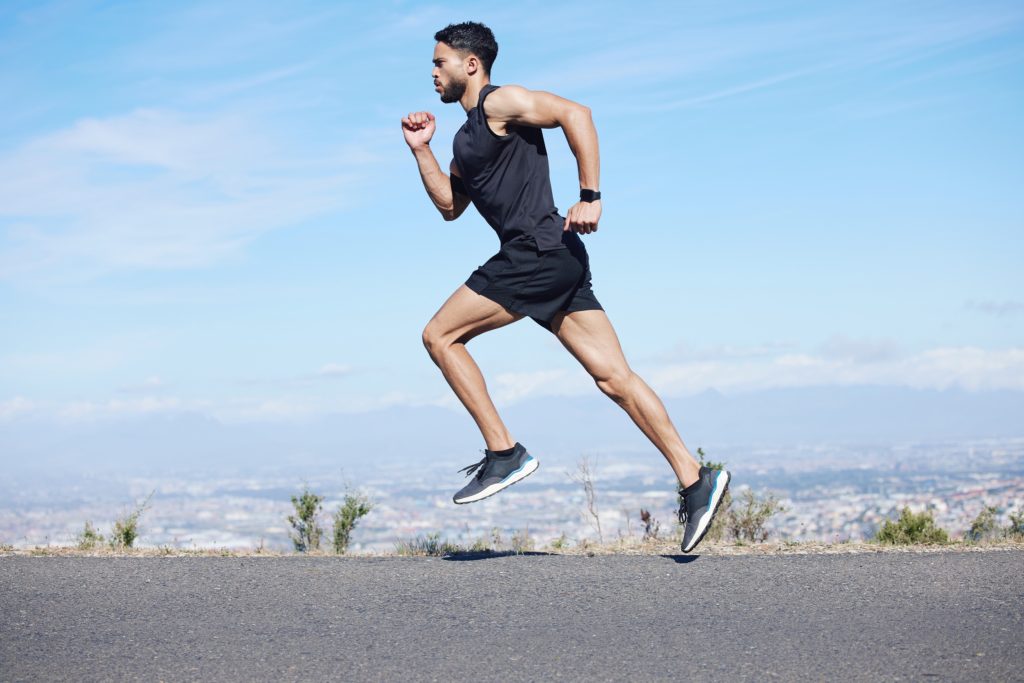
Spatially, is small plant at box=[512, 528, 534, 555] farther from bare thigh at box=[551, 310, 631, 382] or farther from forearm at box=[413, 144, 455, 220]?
forearm at box=[413, 144, 455, 220]

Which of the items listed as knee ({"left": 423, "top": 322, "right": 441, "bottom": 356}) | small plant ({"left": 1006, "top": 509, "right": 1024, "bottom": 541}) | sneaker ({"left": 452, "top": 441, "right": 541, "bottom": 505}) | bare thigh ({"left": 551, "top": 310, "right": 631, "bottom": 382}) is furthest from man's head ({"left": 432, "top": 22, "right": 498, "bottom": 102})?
small plant ({"left": 1006, "top": 509, "right": 1024, "bottom": 541})

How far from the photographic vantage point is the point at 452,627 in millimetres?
3764

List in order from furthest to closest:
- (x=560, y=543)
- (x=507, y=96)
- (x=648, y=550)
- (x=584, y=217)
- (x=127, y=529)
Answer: (x=127, y=529)
(x=560, y=543)
(x=648, y=550)
(x=507, y=96)
(x=584, y=217)

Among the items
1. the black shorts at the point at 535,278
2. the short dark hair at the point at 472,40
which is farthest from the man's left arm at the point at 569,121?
the short dark hair at the point at 472,40

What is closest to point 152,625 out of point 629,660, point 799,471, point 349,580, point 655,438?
point 349,580

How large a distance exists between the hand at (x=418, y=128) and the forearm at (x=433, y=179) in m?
0.03

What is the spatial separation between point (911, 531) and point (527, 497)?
53.4 metres

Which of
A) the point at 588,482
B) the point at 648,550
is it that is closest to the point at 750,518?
the point at 588,482

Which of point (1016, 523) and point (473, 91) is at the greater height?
point (473, 91)

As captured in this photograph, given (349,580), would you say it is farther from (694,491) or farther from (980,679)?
(980,679)

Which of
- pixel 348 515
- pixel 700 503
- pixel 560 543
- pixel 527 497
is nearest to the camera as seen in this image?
A: pixel 700 503

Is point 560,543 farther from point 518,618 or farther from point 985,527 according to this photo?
point 985,527

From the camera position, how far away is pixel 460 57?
4.86 metres

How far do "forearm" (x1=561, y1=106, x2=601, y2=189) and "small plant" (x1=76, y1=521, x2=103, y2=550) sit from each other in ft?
12.3
